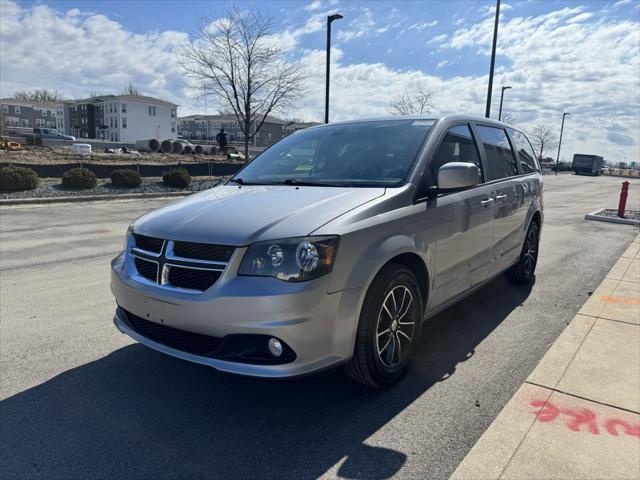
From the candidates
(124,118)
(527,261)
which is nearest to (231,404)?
(527,261)

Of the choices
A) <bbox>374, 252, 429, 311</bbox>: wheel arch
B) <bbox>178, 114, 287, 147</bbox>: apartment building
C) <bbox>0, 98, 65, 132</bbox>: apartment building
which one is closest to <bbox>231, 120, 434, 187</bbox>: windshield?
<bbox>374, 252, 429, 311</bbox>: wheel arch

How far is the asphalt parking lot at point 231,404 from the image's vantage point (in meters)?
2.58

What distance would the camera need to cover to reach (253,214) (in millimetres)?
3014

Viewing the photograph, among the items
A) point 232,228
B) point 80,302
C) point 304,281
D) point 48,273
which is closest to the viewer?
point 304,281

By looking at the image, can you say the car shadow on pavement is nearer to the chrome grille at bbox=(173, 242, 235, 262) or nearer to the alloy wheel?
the alloy wheel

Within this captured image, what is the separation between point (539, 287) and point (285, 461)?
443 cm

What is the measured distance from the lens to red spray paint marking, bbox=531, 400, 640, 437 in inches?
114

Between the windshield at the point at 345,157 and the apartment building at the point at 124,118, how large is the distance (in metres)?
92.9

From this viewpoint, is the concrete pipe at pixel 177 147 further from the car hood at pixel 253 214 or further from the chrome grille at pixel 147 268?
the chrome grille at pixel 147 268

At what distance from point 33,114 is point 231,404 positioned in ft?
397

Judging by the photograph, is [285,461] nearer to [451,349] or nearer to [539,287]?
[451,349]

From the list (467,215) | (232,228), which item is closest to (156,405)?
(232,228)

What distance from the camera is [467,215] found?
405 cm

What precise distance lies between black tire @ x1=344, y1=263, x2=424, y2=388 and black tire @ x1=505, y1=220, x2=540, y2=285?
2763mm
